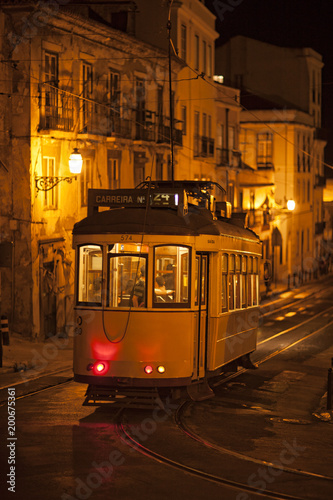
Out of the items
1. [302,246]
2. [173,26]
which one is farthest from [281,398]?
[302,246]

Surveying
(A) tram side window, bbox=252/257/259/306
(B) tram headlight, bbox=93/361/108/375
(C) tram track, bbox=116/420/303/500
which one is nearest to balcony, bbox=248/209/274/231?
(A) tram side window, bbox=252/257/259/306

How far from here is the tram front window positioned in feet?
47.0

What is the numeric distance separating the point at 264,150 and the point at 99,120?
29333 mm

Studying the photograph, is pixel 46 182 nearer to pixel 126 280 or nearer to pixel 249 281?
pixel 249 281

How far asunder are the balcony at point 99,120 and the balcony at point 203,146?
322cm

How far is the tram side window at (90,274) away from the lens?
14.5 m

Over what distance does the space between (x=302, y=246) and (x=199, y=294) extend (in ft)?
158

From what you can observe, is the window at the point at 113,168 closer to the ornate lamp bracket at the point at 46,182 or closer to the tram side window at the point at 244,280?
the ornate lamp bracket at the point at 46,182

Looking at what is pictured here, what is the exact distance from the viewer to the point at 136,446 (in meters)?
12.4

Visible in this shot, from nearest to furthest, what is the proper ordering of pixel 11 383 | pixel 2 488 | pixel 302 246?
pixel 2 488, pixel 11 383, pixel 302 246

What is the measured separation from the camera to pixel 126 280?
14.4 m

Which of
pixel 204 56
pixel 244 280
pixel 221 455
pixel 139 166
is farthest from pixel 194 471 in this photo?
pixel 204 56

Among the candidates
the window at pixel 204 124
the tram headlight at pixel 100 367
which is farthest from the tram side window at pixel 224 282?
the window at pixel 204 124

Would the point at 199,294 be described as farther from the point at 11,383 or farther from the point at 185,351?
the point at 11,383
